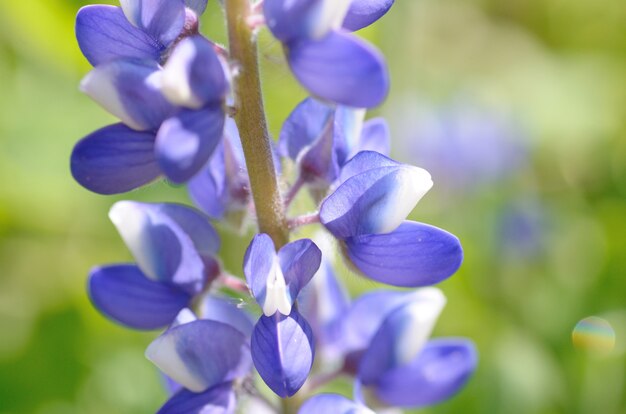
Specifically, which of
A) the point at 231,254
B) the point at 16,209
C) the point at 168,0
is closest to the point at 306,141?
the point at 168,0

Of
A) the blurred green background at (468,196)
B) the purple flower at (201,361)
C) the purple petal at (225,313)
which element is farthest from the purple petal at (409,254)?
the blurred green background at (468,196)

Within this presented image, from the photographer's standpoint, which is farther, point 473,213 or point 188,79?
point 473,213

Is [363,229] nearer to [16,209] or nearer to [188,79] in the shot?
[188,79]

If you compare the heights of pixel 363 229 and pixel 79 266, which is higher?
pixel 363 229

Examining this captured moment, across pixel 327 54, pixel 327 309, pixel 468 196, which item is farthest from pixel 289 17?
pixel 468 196

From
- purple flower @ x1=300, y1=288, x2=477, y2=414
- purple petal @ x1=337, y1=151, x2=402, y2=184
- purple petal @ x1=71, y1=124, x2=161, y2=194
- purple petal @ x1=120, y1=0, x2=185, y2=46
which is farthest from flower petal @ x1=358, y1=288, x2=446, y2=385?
purple petal @ x1=120, y1=0, x2=185, y2=46

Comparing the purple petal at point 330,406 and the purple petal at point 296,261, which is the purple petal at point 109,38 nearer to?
the purple petal at point 296,261

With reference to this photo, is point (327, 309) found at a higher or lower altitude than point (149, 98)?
lower

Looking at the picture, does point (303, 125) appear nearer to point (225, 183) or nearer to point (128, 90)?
point (225, 183)
